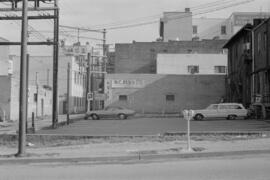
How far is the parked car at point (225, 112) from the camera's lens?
38.1 m

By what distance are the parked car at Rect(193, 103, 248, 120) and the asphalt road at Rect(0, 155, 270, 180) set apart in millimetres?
23799

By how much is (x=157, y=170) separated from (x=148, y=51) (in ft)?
236

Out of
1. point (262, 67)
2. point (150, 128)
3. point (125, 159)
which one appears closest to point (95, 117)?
point (262, 67)

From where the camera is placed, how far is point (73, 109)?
73188mm

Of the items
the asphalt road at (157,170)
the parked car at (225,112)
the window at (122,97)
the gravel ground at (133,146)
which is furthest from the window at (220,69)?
the asphalt road at (157,170)

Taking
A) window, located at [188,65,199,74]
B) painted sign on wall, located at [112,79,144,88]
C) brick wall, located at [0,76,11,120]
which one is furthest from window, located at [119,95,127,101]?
window, located at [188,65,199,74]

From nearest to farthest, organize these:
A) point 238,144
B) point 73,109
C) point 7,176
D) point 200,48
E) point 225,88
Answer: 1. point 7,176
2. point 238,144
3. point 225,88
4. point 73,109
5. point 200,48

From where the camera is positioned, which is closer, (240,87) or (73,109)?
(240,87)

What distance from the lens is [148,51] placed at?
83500mm

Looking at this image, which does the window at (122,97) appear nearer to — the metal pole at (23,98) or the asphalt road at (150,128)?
the asphalt road at (150,128)

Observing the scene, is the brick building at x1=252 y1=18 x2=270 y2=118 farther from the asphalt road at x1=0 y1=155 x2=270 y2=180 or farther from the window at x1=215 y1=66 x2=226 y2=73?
the window at x1=215 y1=66 x2=226 y2=73

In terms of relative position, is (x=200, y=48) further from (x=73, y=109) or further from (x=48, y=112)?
(x=48, y=112)

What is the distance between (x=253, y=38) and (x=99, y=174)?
103 ft

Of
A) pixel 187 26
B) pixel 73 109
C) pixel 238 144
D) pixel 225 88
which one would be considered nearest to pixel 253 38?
pixel 225 88
